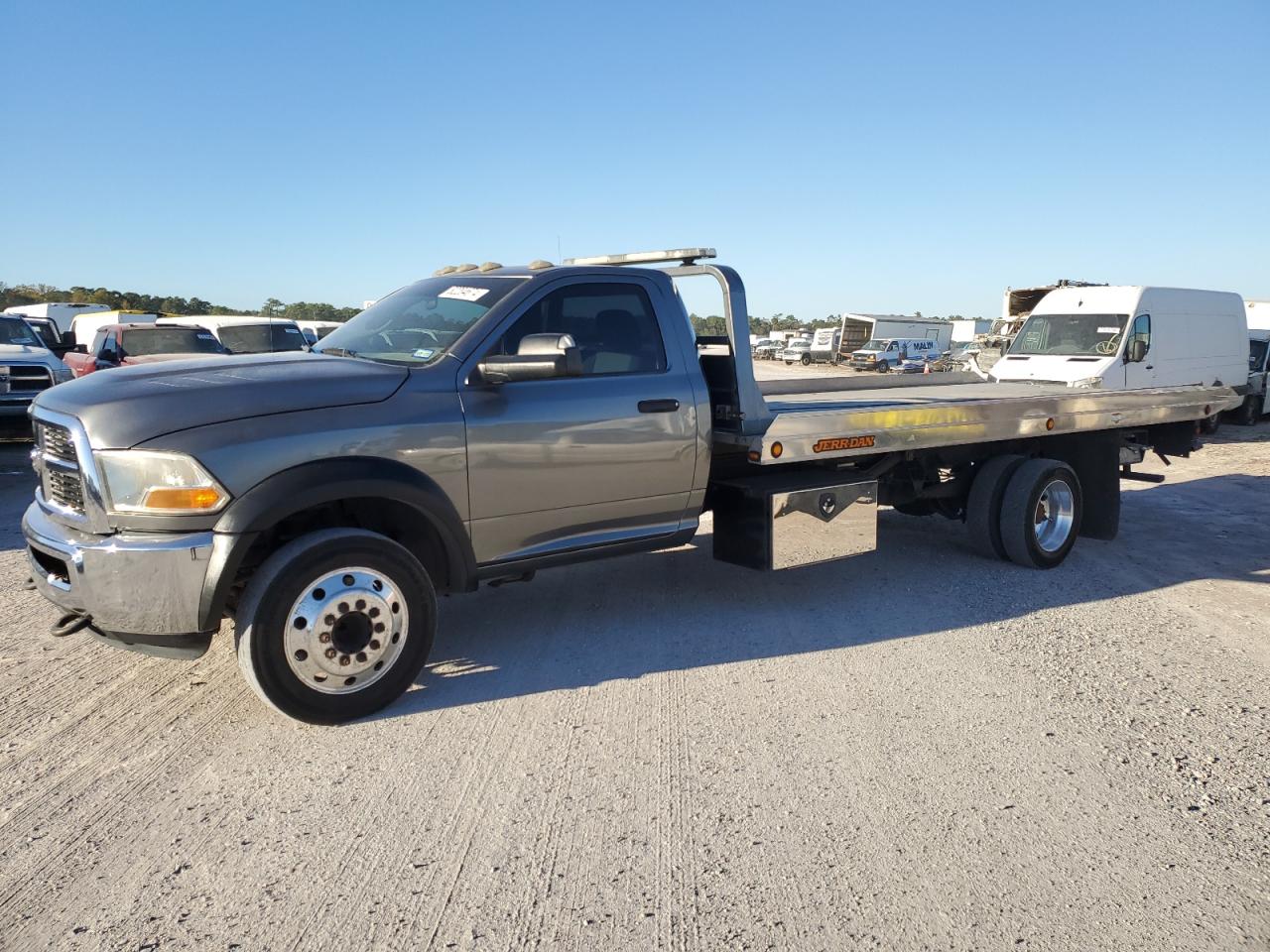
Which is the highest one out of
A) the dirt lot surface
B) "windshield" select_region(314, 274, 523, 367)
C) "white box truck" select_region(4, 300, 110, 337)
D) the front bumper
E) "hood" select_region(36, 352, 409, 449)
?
"white box truck" select_region(4, 300, 110, 337)

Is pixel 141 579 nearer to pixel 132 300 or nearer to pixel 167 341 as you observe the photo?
pixel 167 341

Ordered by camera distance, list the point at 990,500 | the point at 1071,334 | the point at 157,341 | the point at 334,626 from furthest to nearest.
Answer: the point at 1071,334, the point at 157,341, the point at 990,500, the point at 334,626

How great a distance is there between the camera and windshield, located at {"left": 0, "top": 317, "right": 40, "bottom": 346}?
1321 cm

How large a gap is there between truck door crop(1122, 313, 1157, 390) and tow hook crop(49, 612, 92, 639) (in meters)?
13.9

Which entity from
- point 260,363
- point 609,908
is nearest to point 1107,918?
point 609,908

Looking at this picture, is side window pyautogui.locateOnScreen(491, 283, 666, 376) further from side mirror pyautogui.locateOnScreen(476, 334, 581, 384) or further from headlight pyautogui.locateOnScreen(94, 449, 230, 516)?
headlight pyautogui.locateOnScreen(94, 449, 230, 516)

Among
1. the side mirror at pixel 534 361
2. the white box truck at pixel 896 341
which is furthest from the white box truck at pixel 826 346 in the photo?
the side mirror at pixel 534 361

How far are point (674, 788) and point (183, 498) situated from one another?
2.28 meters

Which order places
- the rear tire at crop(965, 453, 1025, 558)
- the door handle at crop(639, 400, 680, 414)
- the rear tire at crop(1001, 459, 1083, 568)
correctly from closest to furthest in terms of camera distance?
the door handle at crop(639, 400, 680, 414) → the rear tire at crop(1001, 459, 1083, 568) → the rear tire at crop(965, 453, 1025, 558)

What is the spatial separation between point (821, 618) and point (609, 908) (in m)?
3.13

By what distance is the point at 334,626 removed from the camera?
3982mm

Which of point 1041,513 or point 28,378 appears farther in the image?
point 28,378

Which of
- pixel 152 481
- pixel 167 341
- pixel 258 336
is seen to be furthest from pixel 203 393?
pixel 258 336

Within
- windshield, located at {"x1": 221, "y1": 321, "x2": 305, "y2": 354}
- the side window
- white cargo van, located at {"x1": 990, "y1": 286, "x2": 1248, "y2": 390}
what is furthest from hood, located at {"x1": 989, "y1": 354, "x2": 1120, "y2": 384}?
windshield, located at {"x1": 221, "y1": 321, "x2": 305, "y2": 354}
